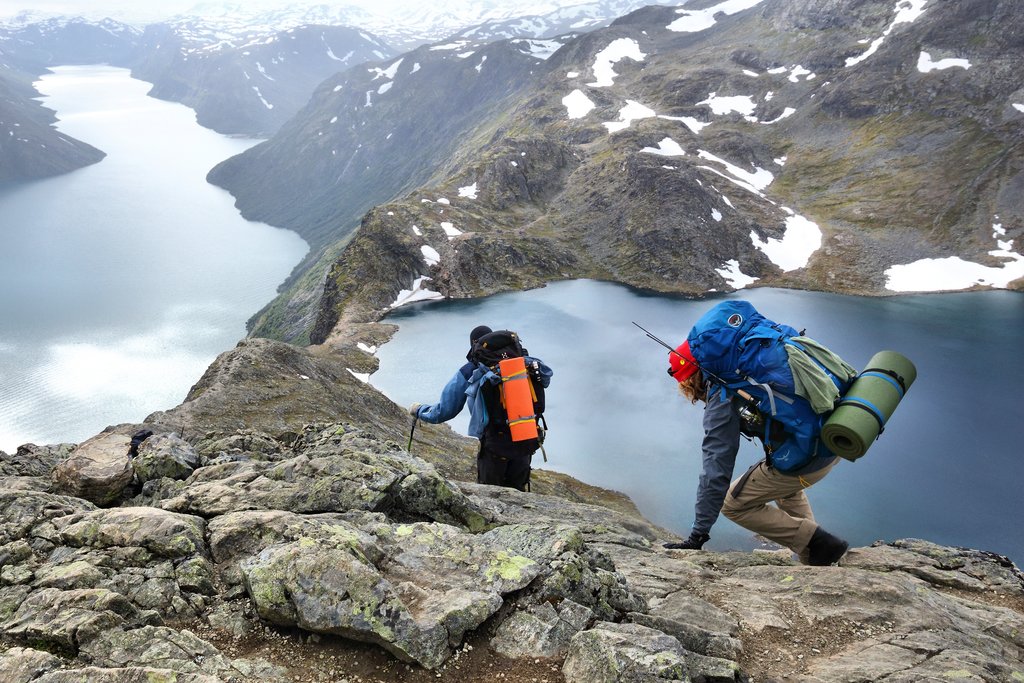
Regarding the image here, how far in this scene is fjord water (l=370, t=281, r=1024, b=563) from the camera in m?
39.2

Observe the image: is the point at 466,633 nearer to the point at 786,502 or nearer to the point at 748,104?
the point at 786,502

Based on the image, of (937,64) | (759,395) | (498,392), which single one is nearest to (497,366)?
(498,392)

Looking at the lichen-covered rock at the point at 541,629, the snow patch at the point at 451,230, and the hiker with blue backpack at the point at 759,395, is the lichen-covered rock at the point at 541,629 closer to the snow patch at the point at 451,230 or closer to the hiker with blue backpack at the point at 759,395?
the hiker with blue backpack at the point at 759,395

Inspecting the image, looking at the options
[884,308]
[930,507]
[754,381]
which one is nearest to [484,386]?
[754,381]

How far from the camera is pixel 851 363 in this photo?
67562 mm

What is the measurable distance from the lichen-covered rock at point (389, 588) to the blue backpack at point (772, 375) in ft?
12.9

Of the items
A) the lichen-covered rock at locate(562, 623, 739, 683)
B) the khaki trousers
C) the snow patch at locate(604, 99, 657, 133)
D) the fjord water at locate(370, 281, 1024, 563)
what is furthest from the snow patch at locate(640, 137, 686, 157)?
the lichen-covered rock at locate(562, 623, 739, 683)

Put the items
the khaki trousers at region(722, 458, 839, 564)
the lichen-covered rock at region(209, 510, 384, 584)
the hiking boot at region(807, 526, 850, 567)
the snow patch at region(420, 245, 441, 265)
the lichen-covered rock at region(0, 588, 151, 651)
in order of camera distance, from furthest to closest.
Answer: the snow patch at region(420, 245, 441, 265)
the hiking boot at region(807, 526, 850, 567)
the khaki trousers at region(722, 458, 839, 564)
the lichen-covered rock at region(209, 510, 384, 584)
the lichen-covered rock at region(0, 588, 151, 651)

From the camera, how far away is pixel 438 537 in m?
8.78

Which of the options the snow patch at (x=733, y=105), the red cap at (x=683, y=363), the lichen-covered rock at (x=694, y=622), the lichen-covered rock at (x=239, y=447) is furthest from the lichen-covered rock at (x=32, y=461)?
the snow patch at (x=733, y=105)

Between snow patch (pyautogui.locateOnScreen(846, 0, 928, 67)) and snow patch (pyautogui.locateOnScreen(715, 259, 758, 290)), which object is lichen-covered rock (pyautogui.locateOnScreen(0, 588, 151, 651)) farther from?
snow patch (pyautogui.locateOnScreen(846, 0, 928, 67))

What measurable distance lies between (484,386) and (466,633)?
5.02 m

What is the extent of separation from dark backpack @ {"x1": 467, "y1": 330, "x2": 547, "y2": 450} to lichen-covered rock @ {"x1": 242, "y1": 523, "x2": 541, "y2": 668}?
137 inches

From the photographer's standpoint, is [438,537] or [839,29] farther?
[839,29]
